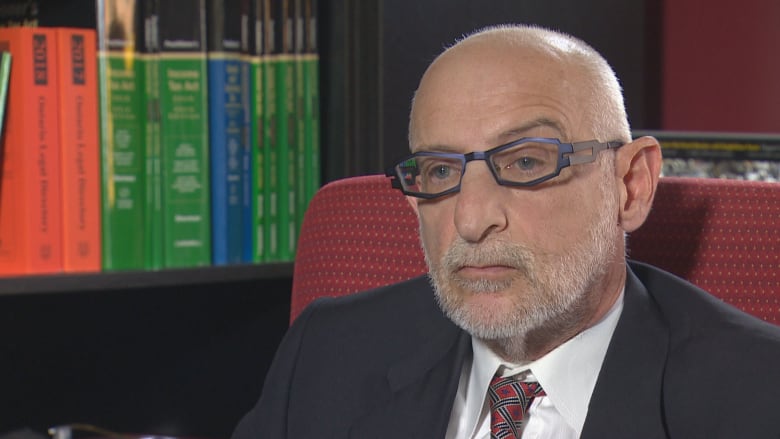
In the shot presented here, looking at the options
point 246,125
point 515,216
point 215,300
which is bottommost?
point 215,300

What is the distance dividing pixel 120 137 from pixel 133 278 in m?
0.21

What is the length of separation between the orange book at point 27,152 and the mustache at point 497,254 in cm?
71

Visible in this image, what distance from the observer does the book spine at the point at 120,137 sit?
1.63 meters

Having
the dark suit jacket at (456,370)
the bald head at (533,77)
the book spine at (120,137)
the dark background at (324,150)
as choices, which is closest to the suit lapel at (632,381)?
the dark suit jacket at (456,370)

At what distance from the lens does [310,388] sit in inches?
53.9

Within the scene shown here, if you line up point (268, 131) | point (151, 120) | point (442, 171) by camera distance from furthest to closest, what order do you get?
point (268, 131)
point (151, 120)
point (442, 171)

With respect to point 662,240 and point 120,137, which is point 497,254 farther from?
point 120,137

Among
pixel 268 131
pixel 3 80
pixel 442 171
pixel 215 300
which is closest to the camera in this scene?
pixel 442 171

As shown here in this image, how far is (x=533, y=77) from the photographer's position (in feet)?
4.01

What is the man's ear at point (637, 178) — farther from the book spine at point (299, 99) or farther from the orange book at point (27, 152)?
the orange book at point (27, 152)

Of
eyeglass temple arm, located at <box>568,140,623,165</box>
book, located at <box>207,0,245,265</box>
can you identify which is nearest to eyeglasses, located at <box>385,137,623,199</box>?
eyeglass temple arm, located at <box>568,140,623,165</box>

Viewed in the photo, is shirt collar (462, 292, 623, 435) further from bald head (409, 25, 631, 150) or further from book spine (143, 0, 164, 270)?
book spine (143, 0, 164, 270)

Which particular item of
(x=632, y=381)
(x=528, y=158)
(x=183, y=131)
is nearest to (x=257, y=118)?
(x=183, y=131)

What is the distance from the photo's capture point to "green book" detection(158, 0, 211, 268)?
1.67 meters
